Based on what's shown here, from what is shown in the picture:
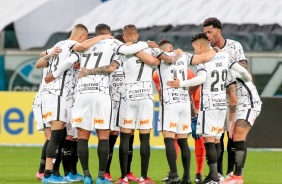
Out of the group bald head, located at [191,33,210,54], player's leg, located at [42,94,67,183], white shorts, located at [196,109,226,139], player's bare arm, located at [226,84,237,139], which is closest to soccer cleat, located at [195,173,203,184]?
player's bare arm, located at [226,84,237,139]

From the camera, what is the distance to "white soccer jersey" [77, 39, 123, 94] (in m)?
14.0

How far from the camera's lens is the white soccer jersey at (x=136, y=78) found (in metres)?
14.3

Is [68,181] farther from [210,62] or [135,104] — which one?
[210,62]

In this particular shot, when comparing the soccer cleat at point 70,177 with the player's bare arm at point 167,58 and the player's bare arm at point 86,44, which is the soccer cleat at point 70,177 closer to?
the player's bare arm at point 86,44

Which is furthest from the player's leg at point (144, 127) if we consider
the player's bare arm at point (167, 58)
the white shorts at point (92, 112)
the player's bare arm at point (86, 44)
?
the player's bare arm at point (86, 44)

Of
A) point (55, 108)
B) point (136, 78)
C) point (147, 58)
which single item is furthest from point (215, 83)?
point (55, 108)

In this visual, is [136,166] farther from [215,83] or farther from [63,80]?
[215,83]

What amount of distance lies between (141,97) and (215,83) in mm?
1078

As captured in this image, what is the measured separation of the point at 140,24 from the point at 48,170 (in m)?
15.0

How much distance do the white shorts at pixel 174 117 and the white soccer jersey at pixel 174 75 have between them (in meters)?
0.07

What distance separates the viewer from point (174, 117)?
553 inches

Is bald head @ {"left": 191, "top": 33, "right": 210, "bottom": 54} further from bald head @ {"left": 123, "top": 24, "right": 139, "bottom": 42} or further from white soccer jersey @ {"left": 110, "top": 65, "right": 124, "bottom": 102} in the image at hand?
white soccer jersey @ {"left": 110, "top": 65, "right": 124, "bottom": 102}

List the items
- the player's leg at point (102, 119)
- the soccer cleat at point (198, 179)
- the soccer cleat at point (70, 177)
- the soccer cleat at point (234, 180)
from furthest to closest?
the soccer cleat at point (70, 177)
the soccer cleat at point (198, 179)
the soccer cleat at point (234, 180)
the player's leg at point (102, 119)

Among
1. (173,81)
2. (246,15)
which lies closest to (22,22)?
(246,15)
